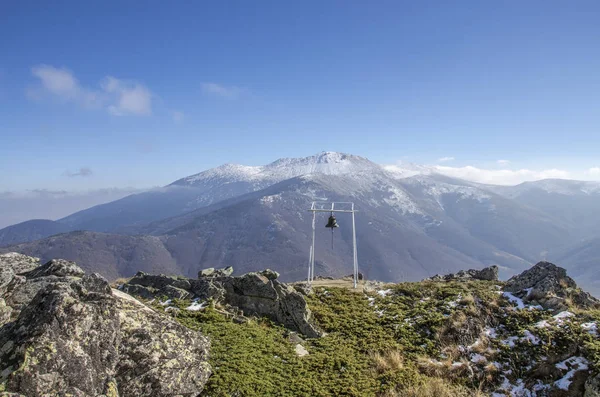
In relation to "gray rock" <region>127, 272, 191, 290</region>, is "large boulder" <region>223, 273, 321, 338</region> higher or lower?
lower

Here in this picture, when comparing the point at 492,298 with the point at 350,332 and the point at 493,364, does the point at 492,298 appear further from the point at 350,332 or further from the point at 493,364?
the point at 350,332

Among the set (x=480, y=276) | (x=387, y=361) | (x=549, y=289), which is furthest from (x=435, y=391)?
(x=480, y=276)

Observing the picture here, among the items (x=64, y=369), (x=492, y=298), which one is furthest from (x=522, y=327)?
(x=64, y=369)

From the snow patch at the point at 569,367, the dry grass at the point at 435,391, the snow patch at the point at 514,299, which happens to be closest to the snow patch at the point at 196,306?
the dry grass at the point at 435,391

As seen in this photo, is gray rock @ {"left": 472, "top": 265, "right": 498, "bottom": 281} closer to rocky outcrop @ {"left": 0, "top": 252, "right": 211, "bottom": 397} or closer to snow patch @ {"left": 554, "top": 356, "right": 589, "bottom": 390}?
snow patch @ {"left": 554, "top": 356, "right": 589, "bottom": 390}

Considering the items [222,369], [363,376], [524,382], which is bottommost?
[524,382]

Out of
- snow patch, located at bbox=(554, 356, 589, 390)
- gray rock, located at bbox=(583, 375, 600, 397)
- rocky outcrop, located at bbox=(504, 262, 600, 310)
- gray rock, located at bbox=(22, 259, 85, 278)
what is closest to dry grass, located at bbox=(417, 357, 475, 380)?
snow patch, located at bbox=(554, 356, 589, 390)
